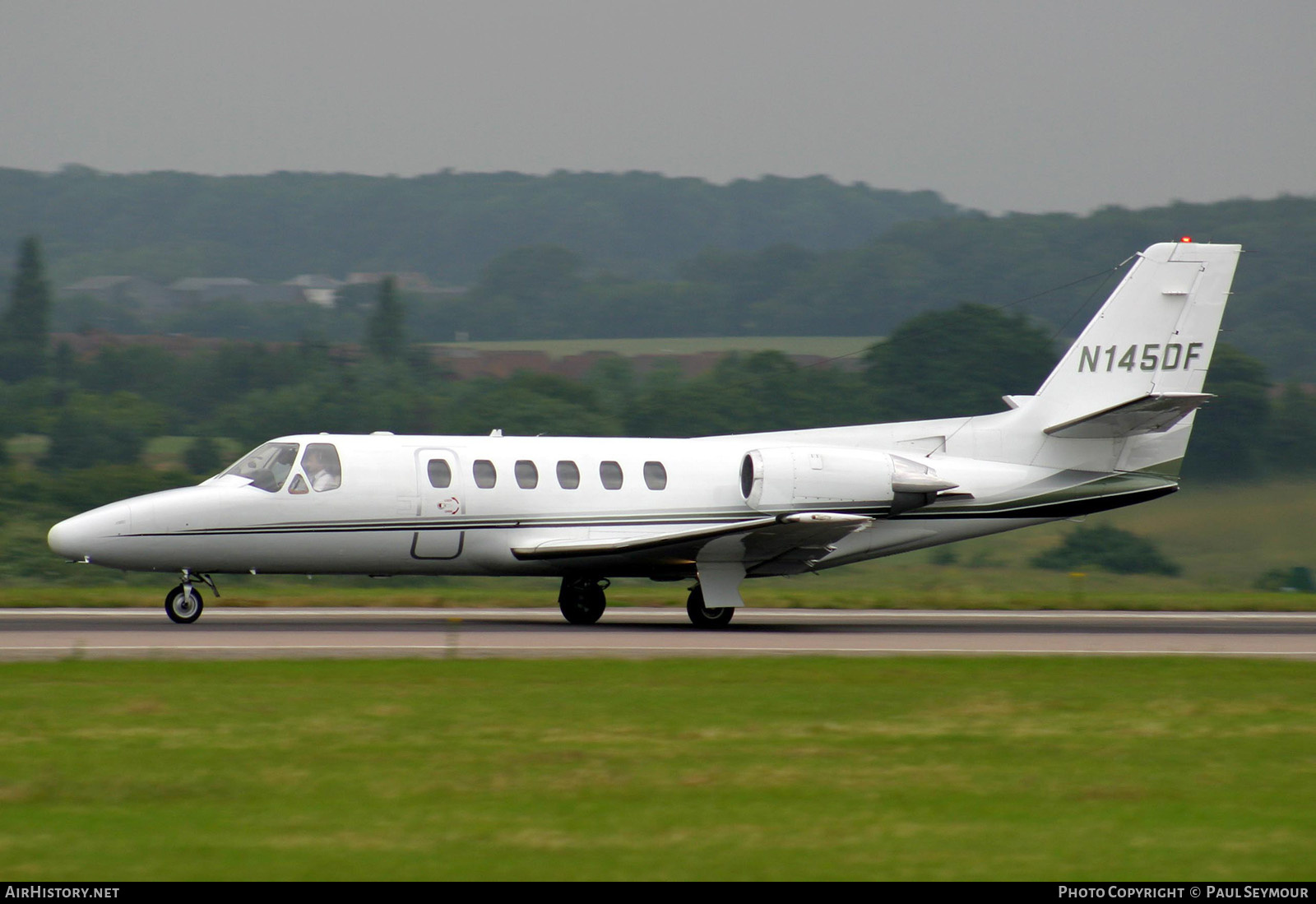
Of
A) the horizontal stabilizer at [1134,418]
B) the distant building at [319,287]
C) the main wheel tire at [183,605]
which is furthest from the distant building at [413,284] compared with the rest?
the main wheel tire at [183,605]

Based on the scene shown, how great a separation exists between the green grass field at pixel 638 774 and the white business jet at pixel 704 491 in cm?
525

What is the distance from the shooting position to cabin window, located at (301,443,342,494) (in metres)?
21.2

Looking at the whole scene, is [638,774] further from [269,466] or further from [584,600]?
[584,600]

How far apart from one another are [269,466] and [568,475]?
4474 mm

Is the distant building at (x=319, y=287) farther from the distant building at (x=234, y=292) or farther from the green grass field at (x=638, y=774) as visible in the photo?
the green grass field at (x=638, y=774)

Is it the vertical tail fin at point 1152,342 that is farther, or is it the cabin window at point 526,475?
the vertical tail fin at point 1152,342

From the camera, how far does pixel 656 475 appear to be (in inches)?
898

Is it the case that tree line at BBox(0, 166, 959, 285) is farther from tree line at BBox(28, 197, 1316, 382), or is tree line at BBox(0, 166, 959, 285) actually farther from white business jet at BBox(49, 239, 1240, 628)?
white business jet at BBox(49, 239, 1240, 628)

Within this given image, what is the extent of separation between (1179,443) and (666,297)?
86.2 metres

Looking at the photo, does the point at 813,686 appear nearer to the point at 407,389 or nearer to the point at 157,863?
the point at 157,863

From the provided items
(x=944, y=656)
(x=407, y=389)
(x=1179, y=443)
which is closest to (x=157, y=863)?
(x=944, y=656)

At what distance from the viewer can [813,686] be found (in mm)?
15102

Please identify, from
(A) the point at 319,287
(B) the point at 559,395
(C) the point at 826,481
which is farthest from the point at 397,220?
(C) the point at 826,481

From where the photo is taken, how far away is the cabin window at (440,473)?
21.7m
